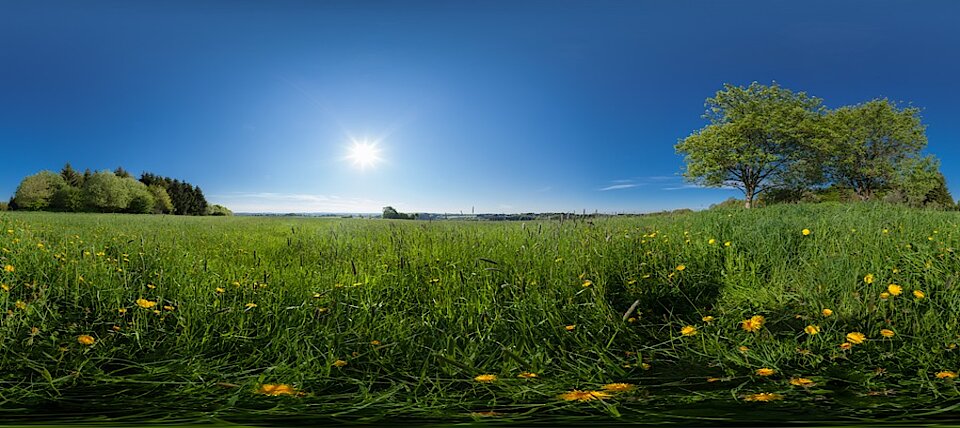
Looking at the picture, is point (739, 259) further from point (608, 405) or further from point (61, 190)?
point (61, 190)

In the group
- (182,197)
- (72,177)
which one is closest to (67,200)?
(72,177)

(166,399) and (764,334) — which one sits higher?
(764,334)

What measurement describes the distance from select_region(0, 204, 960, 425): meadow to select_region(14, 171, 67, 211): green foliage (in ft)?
115

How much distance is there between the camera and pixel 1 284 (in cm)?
308

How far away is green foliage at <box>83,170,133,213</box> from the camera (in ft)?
98.2

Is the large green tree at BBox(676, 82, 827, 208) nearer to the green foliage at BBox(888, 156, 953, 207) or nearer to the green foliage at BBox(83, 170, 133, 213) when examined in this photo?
the green foliage at BBox(888, 156, 953, 207)

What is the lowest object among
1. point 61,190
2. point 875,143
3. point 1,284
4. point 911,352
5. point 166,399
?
point 166,399

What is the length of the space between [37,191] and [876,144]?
190 ft

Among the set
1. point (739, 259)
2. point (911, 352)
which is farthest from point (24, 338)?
point (739, 259)

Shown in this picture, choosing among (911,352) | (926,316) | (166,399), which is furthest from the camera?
(926,316)

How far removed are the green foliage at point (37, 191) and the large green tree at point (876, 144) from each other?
5335cm

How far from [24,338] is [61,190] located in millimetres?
38057

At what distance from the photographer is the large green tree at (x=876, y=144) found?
2981cm

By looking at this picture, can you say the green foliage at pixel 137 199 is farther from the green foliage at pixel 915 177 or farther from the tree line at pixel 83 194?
the green foliage at pixel 915 177
